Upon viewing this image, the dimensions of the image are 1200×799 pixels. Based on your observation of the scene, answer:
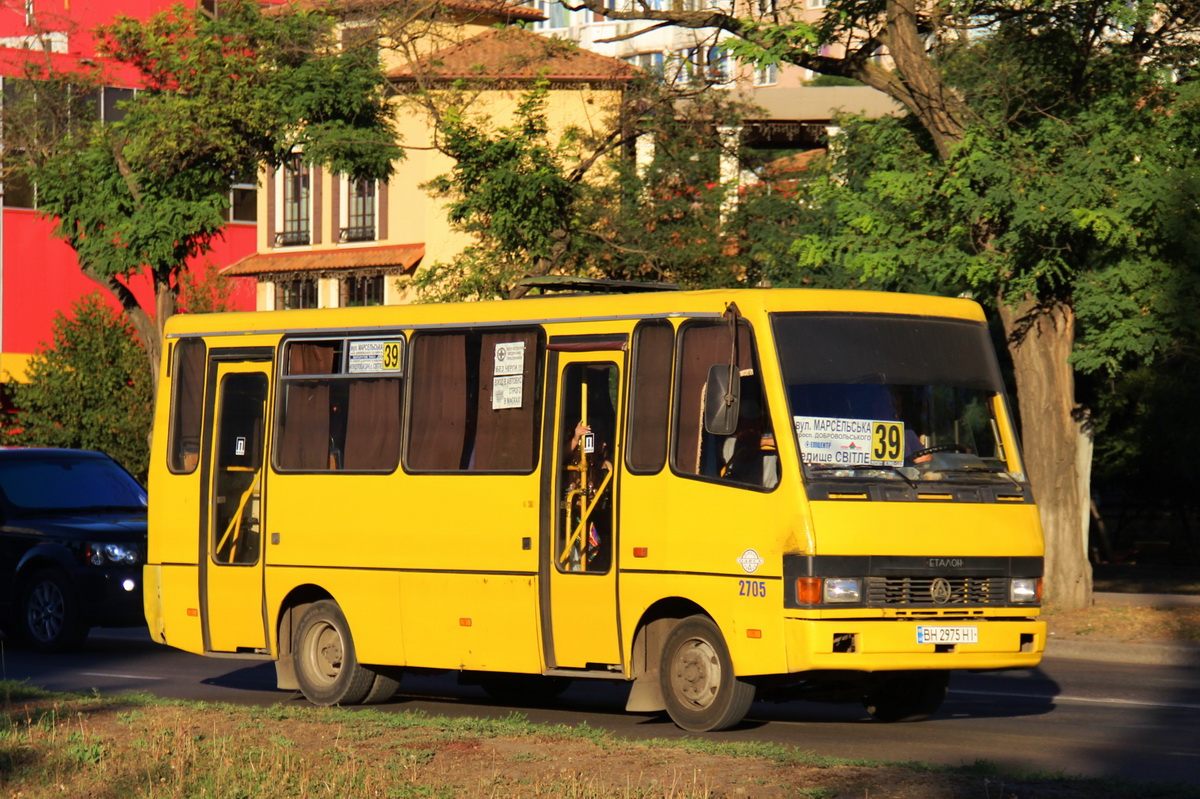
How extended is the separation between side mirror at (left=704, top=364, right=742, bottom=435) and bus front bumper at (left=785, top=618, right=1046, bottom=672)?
1216mm

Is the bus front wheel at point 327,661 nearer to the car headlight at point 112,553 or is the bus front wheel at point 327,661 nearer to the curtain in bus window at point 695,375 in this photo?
the curtain in bus window at point 695,375

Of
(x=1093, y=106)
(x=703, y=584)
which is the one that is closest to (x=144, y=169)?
(x=1093, y=106)

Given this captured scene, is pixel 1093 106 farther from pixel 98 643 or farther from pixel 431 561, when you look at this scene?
pixel 98 643

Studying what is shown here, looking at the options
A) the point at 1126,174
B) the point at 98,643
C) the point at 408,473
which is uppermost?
the point at 1126,174

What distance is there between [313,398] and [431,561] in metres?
1.83

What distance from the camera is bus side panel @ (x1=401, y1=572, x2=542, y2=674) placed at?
41.4ft

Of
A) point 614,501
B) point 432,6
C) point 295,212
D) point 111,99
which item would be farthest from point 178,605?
point 295,212

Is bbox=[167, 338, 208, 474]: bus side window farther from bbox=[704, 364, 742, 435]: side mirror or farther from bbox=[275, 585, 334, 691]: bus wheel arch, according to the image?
bbox=[704, 364, 742, 435]: side mirror

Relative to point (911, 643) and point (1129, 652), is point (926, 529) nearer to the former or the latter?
point (911, 643)

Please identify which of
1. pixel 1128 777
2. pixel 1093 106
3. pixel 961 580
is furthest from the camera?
pixel 1093 106

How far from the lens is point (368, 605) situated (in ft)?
44.7

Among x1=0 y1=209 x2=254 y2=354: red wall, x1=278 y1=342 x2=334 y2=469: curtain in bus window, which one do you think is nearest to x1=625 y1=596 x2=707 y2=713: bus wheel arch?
x1=278 y1=342 x2=334 y2=469: curtain in bus window

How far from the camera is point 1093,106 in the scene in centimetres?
2045

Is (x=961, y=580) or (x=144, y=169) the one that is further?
(x=144, y=169)
